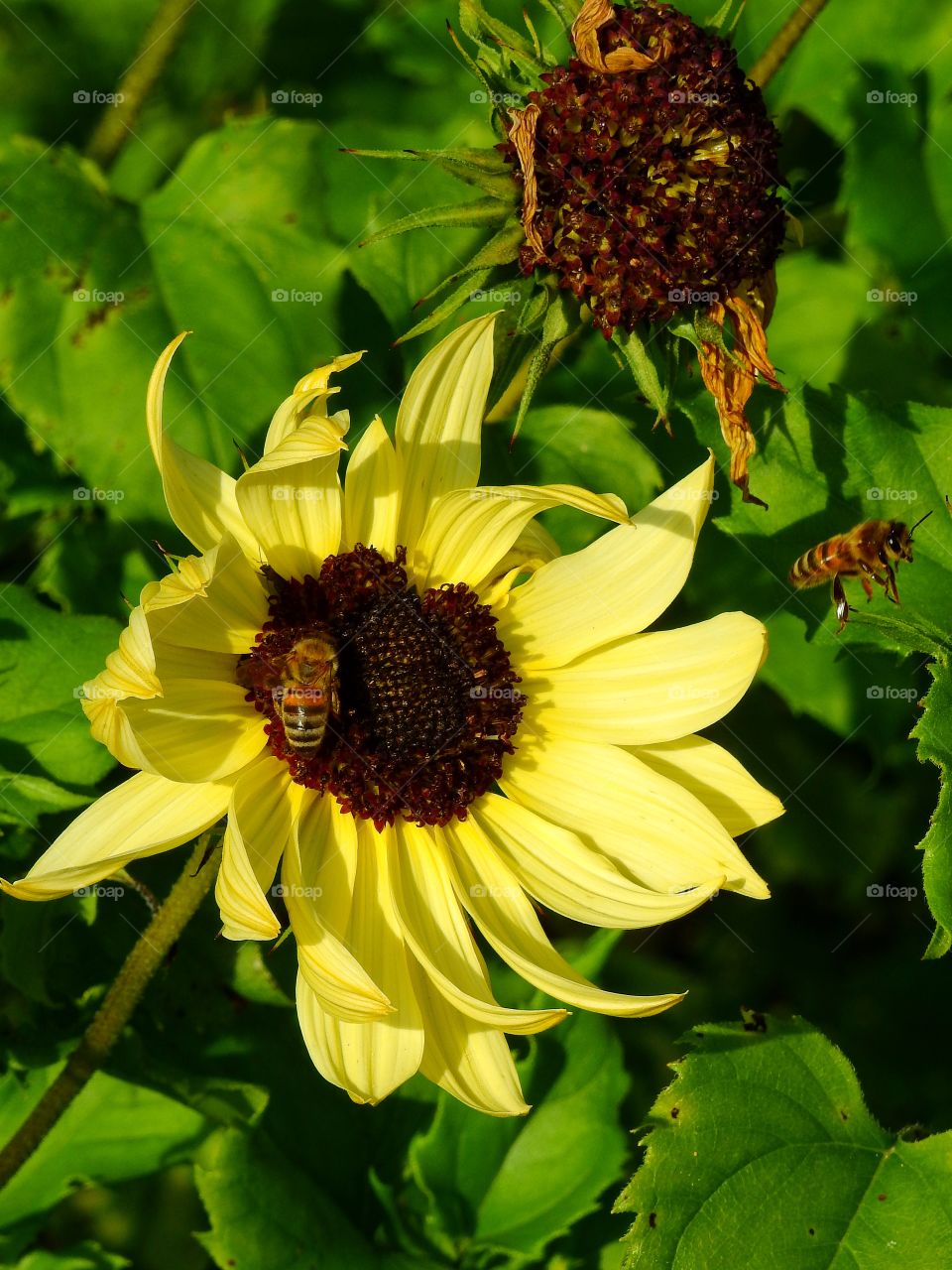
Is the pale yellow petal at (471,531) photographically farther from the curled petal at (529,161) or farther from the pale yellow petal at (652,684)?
the curled petal at (529,161)

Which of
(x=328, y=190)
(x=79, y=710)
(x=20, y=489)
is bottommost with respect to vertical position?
(x=79, y=710)

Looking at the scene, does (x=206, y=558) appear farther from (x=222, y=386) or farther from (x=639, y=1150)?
(x=639, y=1150)

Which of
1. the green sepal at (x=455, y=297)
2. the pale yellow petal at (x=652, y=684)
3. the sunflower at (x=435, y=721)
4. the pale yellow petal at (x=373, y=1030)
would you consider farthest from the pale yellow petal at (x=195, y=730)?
the green sepal at (x=455, y=297)

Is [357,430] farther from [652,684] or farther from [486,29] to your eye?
[652,684]

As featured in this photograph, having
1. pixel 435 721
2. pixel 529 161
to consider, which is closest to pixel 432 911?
pixel 435 721

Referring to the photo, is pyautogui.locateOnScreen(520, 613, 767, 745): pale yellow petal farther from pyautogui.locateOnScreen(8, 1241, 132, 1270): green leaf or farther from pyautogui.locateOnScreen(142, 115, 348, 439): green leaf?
pyautogui.locateOnScreen(8, 1241, 132, 1270): green leaf

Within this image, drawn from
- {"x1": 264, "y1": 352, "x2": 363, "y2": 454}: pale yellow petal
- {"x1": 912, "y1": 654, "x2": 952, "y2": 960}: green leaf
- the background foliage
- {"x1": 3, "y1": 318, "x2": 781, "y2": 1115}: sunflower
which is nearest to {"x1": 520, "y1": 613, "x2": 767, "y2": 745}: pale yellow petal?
{"x1": 3, "y1": 318, "x2": 781, "y2": 1115}: sunflower

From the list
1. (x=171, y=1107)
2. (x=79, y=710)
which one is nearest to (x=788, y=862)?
(x=171, y=1107)
